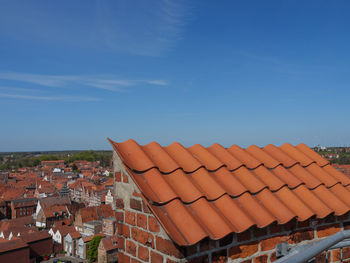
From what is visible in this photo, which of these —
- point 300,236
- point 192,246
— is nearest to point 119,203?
point 192,246

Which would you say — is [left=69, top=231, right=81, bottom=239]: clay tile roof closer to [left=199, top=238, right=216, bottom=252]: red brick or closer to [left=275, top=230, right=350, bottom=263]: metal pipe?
[left=199, top=238, right=216, bottom=252]: red brick

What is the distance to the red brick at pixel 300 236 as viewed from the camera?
2369 millimetres

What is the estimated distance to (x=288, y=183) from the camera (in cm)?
271

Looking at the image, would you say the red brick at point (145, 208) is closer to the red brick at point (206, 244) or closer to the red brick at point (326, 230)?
the red brick at point (206, 244)

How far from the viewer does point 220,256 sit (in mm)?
1991

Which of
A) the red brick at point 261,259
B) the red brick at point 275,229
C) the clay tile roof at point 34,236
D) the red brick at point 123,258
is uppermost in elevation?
the red brick at point 275,229

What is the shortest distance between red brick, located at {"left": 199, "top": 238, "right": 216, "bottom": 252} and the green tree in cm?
3622

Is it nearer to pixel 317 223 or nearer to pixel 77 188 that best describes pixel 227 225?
pixel 317 223

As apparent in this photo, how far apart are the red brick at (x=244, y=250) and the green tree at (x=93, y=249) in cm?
3608

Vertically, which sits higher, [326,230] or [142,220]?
[142,220]

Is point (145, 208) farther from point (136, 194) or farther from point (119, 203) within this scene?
point (119, 203)

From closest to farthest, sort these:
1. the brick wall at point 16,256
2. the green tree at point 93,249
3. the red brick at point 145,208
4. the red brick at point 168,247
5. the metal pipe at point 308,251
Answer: the metal pipe at point 308,251 < the red brick at point 168,247 < the red brick at point 145,208 < the brick wall at point 16,256 < the green tree at point 93,249

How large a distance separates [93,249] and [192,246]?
3659 centimetres

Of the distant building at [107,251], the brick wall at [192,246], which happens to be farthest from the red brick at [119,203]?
the distant building at [107,251]
